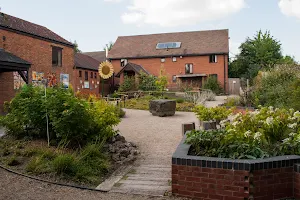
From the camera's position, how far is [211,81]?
35094 millimetres

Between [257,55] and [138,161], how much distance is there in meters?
41.5

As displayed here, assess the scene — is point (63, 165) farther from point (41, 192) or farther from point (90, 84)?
point (90, 84)

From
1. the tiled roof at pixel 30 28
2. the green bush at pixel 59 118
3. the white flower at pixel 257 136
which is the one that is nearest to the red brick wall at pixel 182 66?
the tiled roof at pixel 30 28

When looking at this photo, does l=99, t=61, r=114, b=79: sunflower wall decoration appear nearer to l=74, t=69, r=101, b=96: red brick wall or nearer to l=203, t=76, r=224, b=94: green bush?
l=74, t=69, r=101, b=96: red brick wall

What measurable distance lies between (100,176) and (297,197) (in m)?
3.66

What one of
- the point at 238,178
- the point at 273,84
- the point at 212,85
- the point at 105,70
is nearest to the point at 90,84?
the point at 105,70

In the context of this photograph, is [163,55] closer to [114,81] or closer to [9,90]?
[114,81]

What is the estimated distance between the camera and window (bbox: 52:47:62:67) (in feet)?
75.5

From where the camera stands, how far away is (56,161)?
20.0 ft

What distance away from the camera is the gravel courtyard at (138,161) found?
512cm

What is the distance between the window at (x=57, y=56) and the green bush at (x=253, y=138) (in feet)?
61.3

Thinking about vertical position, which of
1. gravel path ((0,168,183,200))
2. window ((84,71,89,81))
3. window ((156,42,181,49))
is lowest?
gravel path ((0,168,183,200))

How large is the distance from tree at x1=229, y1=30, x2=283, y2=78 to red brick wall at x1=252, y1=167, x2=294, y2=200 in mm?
40124

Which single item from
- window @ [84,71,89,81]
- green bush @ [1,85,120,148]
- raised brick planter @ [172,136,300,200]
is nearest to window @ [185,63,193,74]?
window @ [84,71,89,81]
